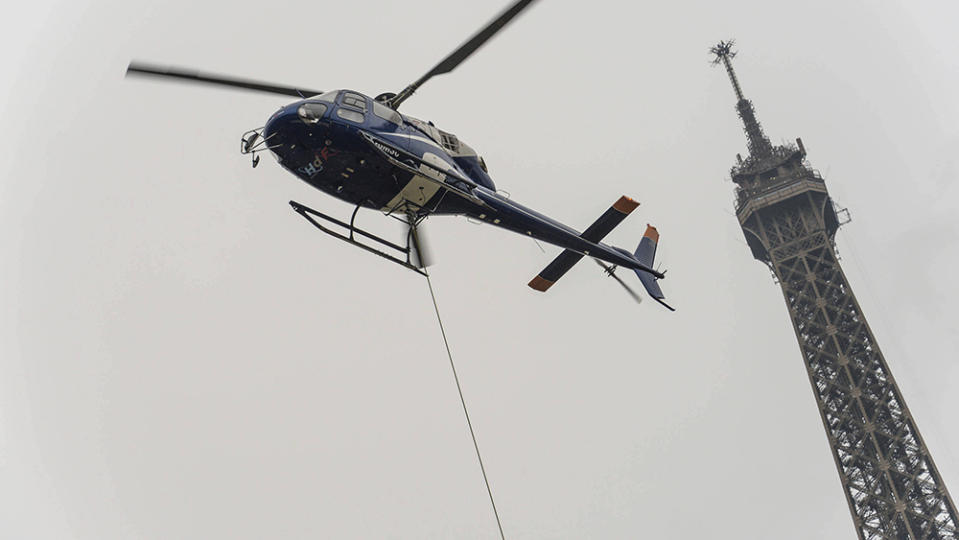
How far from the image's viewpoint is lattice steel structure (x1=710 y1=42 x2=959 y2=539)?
57.0 m

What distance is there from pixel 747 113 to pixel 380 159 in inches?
2817

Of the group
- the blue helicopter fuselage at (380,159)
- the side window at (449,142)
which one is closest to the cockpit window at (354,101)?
the blue helicopter fuselage at (380,159)

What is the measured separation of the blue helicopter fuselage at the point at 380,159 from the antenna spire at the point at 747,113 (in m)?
61.6

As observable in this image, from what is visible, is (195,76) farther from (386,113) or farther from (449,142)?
(449,142)

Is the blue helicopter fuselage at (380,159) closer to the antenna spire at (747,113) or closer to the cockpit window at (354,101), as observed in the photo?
the cockpit window at (354,101)

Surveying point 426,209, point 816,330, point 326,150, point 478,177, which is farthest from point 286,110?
point 816,330

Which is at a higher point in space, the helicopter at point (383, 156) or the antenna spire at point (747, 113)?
the antenna spire at point (747, 113)

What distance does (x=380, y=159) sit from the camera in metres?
16.8

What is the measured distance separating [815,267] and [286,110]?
6062cm

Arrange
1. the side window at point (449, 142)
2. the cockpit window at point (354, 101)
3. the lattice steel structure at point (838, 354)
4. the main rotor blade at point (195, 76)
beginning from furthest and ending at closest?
the lattice steel structure at point (838, 354) < the side window at point (449, 142) < the cockpit window at point (354, 101) < the main rotor blade at point (195, 76)

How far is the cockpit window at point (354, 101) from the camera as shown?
16672 mm

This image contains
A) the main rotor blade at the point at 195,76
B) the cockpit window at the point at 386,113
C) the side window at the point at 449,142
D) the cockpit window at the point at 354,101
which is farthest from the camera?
the side window at the point at 449,142

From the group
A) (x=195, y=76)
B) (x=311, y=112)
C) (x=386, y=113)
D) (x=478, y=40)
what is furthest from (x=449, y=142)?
(x=195, y=76)

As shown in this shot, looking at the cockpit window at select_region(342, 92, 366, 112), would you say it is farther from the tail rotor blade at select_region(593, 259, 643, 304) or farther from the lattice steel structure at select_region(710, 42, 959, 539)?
the lattice steel structure at select_region(710, 42, 959, 539)
